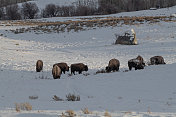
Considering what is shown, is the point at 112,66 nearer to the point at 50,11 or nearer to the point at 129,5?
the point at 50,11

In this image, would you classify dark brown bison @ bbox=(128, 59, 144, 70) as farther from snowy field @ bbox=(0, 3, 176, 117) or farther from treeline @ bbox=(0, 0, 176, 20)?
treeline @ bbox=(0, 0, 176, 20)

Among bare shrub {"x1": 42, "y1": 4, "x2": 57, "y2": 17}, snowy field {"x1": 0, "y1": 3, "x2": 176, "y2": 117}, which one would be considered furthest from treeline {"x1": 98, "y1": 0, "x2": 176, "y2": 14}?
snowy field {"x1": 0, "y1": 3, "x2": 176, "y2": 117}

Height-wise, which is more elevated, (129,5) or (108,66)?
(129,5)

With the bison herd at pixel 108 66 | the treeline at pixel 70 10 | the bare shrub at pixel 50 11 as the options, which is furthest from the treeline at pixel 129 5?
the bison herd at pixel 108 66

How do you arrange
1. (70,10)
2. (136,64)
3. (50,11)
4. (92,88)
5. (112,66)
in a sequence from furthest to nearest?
(70,10) → (50,11) → (112,66) → (136,64) → (92,88)

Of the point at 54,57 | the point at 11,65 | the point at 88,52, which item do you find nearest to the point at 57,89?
the point at 11,65

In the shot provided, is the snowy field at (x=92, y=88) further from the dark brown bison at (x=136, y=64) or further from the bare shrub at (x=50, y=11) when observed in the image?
the bare shrub at (x=50, y=11)

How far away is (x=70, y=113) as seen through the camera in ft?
18.1

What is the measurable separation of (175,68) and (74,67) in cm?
521

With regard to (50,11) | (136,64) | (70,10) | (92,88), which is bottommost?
(92,88)

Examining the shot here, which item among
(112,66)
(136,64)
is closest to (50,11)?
(112,66)

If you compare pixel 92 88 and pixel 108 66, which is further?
pixel 108 66

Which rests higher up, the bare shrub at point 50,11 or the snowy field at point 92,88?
the bare shrub at point 50,11

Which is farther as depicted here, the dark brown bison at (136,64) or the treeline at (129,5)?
the treeline at (129,5)
